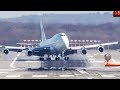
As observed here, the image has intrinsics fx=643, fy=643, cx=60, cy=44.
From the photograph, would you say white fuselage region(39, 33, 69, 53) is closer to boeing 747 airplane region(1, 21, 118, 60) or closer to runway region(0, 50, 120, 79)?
boeing 747 airplane region(1, 21, 118, 60)

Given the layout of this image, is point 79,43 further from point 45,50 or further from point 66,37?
point 45,50

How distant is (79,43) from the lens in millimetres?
17359

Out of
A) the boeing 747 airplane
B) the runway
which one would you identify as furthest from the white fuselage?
the runway

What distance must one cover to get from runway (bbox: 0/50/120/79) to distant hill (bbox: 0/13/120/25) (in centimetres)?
93

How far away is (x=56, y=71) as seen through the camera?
56.2 ft

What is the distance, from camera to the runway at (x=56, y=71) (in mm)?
16812

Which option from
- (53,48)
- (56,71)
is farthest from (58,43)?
(56,71)

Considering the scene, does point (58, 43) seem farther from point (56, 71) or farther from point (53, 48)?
point (56, 71)

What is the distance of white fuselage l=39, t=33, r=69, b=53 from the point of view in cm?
1745

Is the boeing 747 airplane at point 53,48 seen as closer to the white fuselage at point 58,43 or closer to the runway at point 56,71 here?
the white fuselage at point 58,43

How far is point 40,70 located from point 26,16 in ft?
5.14

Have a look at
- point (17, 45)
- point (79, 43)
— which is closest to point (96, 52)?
point (79, 43)
